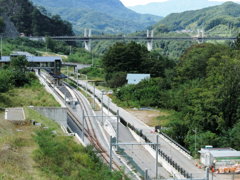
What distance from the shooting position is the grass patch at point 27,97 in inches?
1244

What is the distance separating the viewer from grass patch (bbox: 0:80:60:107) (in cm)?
3161

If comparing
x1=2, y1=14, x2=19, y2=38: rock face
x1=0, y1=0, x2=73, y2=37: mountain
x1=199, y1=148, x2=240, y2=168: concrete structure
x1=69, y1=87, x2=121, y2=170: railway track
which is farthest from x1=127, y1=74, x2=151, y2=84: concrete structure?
x1=0, y1=0, x2=73, y2=37: mountain

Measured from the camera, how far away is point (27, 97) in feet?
113

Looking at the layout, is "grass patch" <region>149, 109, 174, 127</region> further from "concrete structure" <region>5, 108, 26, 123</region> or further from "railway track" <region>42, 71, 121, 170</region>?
"concrete structure" <region>5, 108, 26, 123</region>

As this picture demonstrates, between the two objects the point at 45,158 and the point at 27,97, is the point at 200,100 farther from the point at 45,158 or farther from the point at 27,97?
the point at 45,158

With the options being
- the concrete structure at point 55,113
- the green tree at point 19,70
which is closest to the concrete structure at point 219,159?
the concrete structure at point 55,113

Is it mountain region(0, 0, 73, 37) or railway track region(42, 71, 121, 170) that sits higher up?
mountain region(0, 0, 73, 37)

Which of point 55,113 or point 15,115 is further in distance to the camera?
point 55,113

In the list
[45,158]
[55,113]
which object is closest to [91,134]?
[55,113]

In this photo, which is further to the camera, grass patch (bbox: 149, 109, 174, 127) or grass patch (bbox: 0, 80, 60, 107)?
grass patch (bbox: 149, 109, 174, 127)

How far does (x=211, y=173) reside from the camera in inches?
829

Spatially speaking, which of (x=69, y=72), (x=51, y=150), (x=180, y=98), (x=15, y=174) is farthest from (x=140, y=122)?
(x=69, y=72)

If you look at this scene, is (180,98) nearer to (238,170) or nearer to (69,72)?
(238,170)

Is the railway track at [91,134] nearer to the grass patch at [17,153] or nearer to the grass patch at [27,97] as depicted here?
the grass patch at [27,97]
